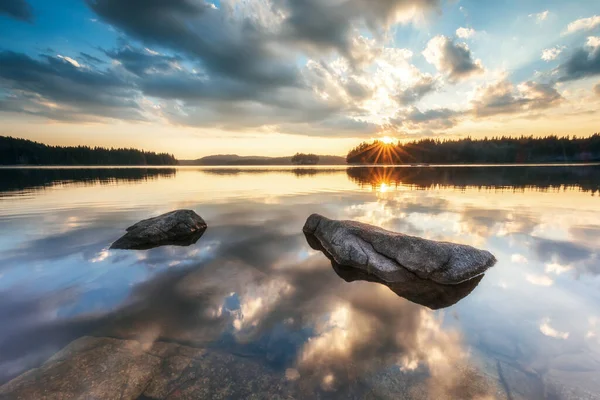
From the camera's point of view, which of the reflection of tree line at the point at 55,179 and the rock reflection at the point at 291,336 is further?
the reflection of tree line at the point at 55,179

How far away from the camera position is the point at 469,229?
13977 millimetres

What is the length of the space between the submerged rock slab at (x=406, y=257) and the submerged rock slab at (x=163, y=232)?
7.70 metres

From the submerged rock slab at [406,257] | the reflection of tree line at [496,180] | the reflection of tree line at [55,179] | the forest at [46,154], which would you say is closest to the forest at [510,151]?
the reflection of tree line at [496,180]

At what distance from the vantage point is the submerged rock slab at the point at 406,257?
28.7 feet

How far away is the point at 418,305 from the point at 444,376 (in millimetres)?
2563

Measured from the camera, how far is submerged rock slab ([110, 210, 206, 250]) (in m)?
11.6

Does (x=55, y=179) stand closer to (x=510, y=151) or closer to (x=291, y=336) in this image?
(x=291, y=336)

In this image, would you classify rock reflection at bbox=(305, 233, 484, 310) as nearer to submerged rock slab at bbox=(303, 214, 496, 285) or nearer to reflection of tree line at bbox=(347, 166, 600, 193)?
submerged rock slab at bbox=(303, 214, 496, 285)

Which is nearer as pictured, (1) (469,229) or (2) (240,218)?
Result: (1) (469,229)

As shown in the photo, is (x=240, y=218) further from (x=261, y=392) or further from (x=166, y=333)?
(x=261, y=392)

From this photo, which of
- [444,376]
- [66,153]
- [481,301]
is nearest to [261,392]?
[444,376]

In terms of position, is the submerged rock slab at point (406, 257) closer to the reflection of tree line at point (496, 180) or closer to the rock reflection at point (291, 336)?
the rock reflection at point (291, 336)

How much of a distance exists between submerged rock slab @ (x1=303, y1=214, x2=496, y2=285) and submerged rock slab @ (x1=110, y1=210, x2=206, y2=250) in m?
7.70

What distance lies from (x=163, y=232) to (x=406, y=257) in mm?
11216
